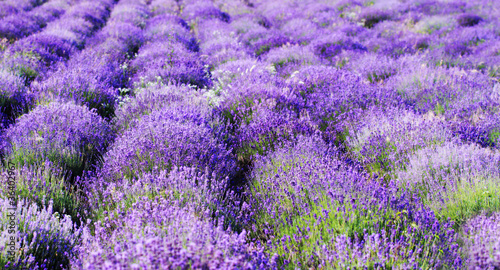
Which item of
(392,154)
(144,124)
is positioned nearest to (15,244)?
(144,124)

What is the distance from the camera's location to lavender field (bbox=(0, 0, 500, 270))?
1.69 metres

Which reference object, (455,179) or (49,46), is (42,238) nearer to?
(455,179)

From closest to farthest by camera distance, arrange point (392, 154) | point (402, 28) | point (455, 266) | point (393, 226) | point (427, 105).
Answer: point (455, 266) → point (393, 226) → point (392, 154) → point (427, 105) → point (402, 28)

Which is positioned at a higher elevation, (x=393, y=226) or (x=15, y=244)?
(x=393, y=226)

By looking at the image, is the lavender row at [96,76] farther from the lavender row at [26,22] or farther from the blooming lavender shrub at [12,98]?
the lavender row at [26,22]

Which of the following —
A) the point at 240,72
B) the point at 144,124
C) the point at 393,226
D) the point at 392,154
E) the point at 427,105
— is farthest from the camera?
the point at 240,72

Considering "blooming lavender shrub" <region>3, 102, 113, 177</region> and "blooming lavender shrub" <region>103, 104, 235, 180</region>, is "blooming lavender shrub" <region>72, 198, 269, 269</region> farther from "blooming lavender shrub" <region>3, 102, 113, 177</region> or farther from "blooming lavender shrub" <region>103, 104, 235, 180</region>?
"blooming lavender shrub" <region>3, 102, 113, 177</region>

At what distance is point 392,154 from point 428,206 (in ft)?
2.17

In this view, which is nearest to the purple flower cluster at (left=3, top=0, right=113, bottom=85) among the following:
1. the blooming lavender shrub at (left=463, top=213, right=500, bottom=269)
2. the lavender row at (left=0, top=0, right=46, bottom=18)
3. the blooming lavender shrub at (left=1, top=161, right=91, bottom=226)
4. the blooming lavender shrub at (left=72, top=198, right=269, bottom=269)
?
the lavender row at (left=0, top=0, right=46, bottom=18)

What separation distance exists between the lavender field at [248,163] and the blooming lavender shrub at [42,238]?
0.01m

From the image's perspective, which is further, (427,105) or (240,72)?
(240,72)

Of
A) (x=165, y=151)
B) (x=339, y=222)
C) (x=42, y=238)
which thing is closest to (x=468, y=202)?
(x=339, y=222)

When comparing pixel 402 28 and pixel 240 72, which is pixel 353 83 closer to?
pixel 240 72

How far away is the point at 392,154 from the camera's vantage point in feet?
8.96
